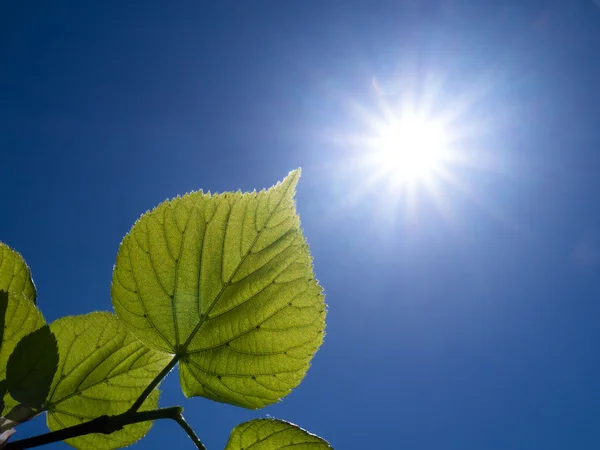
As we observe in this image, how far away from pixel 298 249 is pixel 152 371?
0.42 metres

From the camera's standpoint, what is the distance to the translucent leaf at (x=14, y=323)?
0.92 metres

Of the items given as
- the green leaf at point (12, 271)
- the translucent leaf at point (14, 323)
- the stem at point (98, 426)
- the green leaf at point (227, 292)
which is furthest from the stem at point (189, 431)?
the green leaf at point (12, 271)

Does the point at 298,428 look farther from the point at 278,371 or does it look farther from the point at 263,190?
the point at 263,190

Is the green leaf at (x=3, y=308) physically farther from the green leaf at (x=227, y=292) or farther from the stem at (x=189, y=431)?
the stem at (x=189, y=431)

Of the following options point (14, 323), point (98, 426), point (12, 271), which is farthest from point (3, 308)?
point (98, 426)

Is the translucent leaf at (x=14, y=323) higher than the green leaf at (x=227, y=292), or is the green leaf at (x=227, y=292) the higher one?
the green leaf at (x=227, y=292)

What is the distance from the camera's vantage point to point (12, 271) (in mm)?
1044

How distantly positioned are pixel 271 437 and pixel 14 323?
1.57ft

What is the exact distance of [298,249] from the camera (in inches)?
40.9

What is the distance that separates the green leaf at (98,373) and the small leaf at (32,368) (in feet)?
0.37

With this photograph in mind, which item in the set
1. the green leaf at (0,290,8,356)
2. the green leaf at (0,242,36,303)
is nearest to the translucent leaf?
the green leaf at (0,290,8,356)

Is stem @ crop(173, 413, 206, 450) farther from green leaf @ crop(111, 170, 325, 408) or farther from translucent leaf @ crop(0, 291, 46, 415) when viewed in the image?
translucent leaf @ crop(0, 291, 46, 415)

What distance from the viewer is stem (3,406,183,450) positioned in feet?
2.58

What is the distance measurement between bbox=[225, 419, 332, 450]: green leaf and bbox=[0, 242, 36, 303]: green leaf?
0.48 meters
